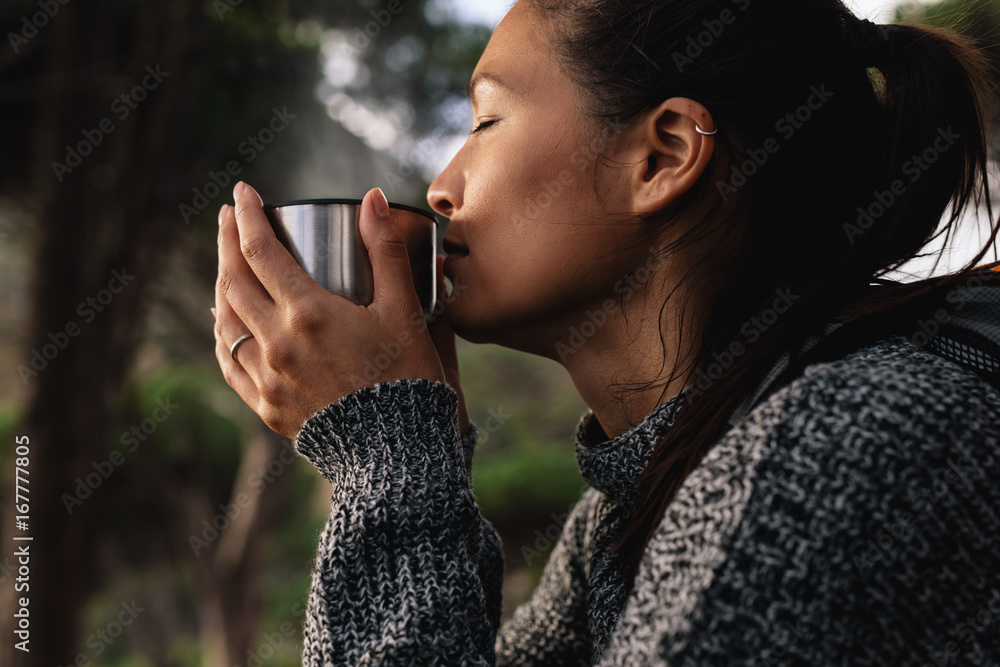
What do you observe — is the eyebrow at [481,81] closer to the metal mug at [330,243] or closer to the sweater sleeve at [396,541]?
the metal mug at [330,243]

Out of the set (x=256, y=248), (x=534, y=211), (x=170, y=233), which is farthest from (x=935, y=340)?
(x=170, y=233)

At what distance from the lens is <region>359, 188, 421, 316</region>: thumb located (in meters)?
1.26

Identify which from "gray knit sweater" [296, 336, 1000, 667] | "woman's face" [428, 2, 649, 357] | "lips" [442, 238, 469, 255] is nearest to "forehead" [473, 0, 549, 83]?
"woman's face" [428, 2, 649, 357]

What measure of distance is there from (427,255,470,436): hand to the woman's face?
10cm

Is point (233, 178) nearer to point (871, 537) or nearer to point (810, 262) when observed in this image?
point (810, 262)

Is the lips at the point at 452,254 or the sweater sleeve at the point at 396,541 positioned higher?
the lips at the point at 452,254

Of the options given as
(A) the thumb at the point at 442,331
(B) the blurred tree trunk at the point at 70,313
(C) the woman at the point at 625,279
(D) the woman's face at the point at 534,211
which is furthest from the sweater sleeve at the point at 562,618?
(B) the blurred tree trunk at the point at 70,313

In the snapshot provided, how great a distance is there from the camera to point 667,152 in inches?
50.9

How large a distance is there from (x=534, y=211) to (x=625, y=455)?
488 millimetres

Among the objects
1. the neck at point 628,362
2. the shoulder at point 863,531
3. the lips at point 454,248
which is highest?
the lips at point 454,248

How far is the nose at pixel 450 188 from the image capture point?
4.56ft

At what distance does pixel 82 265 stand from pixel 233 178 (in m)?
1.48

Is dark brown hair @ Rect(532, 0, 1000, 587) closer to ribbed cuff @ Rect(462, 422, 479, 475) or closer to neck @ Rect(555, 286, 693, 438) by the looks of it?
neck @ Rect(555, 286, 693, 438)

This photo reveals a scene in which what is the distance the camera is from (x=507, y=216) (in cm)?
132
